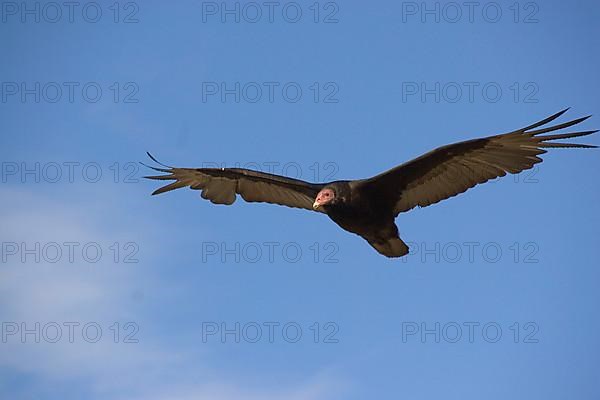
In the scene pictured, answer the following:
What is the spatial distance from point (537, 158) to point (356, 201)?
2557 mm

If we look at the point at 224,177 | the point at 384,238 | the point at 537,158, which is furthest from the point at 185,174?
the point at 537,158

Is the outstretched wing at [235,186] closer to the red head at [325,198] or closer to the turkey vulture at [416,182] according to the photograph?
the turkey vulture at [416,182]

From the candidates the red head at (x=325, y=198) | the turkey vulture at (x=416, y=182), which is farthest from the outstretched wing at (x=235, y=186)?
the red head at (x=325, y=198)

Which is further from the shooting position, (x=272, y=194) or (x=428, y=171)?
(x=272, y=194)

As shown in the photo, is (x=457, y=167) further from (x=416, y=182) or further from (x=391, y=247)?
(x=391, y=247)

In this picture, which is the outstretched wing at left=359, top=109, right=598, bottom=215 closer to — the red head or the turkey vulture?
the turkey vulture

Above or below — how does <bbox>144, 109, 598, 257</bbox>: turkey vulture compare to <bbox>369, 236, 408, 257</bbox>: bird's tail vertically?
above

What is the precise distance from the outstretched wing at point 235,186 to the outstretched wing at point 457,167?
4.79 feet

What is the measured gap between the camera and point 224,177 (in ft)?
55.6

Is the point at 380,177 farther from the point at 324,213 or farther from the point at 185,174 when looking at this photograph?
the point at 185,174

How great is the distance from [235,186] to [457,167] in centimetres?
379

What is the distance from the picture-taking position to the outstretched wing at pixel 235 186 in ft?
54.0

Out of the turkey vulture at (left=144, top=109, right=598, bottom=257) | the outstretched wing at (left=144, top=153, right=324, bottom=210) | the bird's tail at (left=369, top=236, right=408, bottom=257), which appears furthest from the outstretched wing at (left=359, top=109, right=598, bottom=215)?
the outstretched wing at (left=144, top=153, right=324, bottom=210)

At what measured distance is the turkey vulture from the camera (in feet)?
47.8
